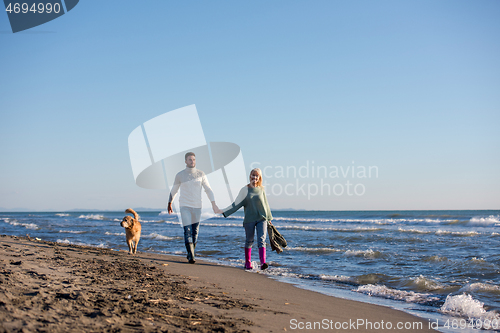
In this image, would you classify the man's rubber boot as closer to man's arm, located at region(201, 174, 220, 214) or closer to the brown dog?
man's arm, located at region(201, 174, 220, 214)

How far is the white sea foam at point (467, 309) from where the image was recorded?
13.6 ft

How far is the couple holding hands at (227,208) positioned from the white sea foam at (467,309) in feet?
9.82

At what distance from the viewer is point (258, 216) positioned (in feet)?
20.7

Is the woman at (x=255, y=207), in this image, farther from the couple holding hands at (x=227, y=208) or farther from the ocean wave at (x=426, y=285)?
the ocean wave at (x=426, y=285)

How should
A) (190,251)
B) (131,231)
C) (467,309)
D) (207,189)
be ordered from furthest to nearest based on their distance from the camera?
(131,231)
(190,251)
(207,189)
(467,309)

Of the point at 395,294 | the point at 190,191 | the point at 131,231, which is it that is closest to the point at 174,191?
the point at 190,191

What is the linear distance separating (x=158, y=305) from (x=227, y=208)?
3385 millimetres

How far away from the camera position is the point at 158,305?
3.14m

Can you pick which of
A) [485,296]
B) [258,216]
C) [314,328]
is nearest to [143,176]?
[258,216]

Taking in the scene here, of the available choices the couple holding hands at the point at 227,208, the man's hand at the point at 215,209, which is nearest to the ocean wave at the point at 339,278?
the couple holding hands at the point at 227,208

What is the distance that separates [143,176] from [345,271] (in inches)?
194

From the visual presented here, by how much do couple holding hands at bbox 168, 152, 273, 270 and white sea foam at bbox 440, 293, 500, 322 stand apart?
299 cm

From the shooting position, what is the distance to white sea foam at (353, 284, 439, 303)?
16.4 feet

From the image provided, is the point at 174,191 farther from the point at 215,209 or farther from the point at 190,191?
the point at 215,209
